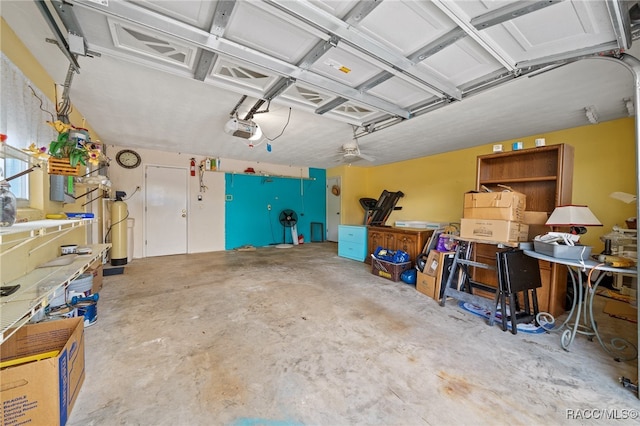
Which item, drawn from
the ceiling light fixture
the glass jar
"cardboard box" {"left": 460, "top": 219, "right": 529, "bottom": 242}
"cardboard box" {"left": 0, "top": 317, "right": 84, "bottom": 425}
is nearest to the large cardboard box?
"cardboard box" {"left": 460, "top": 219, "right": 529, "bottom": 242}

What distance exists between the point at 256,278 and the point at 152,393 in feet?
7.75

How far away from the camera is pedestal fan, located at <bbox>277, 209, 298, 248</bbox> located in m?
6.84

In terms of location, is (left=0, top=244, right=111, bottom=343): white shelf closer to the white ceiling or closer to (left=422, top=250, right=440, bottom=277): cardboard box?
the white ceiling

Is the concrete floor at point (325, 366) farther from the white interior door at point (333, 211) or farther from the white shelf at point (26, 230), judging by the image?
the white interior door at point (333, 211)

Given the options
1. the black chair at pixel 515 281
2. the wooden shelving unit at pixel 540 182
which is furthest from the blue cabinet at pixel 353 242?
the black chair at pixel 515 281

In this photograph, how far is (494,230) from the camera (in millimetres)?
2477

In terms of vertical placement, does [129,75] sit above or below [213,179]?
above

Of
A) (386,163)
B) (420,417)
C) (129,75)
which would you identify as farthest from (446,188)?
(129,75)

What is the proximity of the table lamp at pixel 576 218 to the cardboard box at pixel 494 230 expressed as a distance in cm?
32

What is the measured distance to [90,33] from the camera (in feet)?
5.30

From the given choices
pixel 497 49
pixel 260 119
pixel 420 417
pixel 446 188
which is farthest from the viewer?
pixel 446 188

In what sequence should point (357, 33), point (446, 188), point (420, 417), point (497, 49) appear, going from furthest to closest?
point (446, 188) < point (497, 49) < point (357, 33) < point (420, 417)

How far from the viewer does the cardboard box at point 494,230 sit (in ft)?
7.86

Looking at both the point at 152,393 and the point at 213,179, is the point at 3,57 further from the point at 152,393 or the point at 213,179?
the point at 213,179
